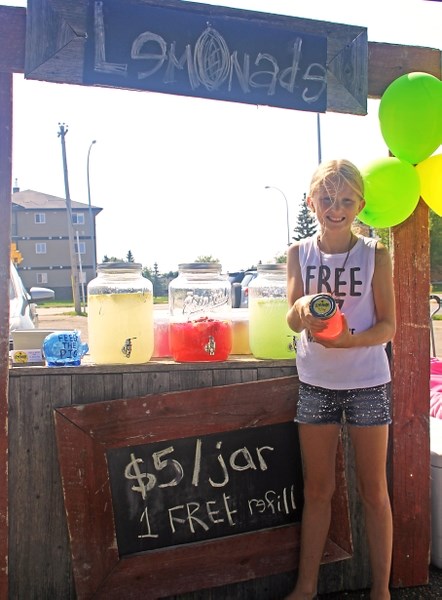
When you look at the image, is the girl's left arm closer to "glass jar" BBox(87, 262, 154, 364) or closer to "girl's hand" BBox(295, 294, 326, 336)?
"girl's hand" BBox(295, 294, 326, 336)

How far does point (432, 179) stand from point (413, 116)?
30cm

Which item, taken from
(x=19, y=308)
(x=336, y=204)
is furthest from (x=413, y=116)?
(x=19, y=308)

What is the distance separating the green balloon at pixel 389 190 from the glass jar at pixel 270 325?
54 centimetres

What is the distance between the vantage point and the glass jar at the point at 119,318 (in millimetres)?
2658

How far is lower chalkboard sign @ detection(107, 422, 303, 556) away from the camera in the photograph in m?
2.62

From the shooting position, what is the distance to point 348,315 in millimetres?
2449

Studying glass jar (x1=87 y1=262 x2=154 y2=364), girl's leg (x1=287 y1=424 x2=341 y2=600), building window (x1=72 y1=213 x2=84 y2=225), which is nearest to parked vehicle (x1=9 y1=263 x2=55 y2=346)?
glass jar (x1=87 y1=262 x2=154 y2=364)

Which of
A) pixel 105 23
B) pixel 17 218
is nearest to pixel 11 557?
pixel 105 23

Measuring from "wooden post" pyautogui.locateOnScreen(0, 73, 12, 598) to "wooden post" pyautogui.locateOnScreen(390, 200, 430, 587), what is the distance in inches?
70.2

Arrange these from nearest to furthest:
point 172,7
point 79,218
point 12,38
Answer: point 12,38, point 172,7, point 79,218

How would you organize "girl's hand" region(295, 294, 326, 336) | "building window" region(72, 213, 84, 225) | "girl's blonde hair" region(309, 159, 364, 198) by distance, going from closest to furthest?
"girl's hand" region(295, 294, 326, 336)
"girl's blonde hair" region(309, 159, 364, 198)
"building window" region(72, 213, 84, 225)

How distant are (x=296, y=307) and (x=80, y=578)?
147 centimetres

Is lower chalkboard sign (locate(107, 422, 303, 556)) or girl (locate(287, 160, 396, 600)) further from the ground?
girl (locate(287, 160, 396, 600))

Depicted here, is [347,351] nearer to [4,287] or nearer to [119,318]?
[119,318]
